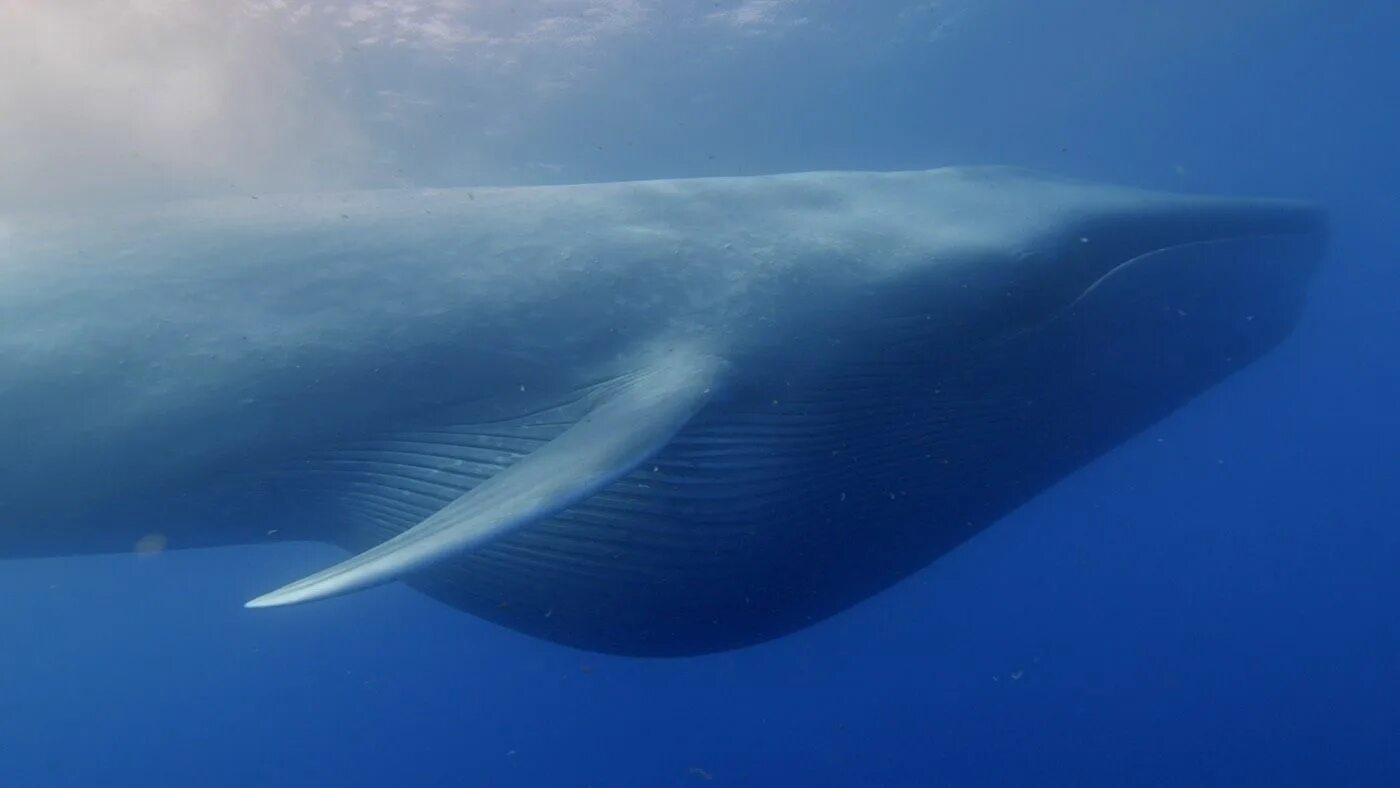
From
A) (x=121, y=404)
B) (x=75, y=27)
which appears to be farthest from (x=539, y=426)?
(x=75, y=27)

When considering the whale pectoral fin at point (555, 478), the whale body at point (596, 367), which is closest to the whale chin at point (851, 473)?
the whale body at point (596, 367)

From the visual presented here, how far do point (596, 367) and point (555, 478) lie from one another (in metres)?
1.01

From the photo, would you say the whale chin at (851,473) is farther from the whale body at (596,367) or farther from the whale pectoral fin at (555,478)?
the whale pectoral fin at (555,478)

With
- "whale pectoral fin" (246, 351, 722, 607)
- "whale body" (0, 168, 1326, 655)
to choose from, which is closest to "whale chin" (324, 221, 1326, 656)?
"whale body" (0, 168, 1326, 655)

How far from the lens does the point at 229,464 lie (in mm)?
4258

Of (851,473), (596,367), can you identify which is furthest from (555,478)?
(851,473)

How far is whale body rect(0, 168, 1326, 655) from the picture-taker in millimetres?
4148

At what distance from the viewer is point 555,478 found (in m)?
3.48

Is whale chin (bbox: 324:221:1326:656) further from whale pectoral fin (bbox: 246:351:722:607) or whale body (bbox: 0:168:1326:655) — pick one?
whale pectoral fin (bbox: 246:351:722:607)

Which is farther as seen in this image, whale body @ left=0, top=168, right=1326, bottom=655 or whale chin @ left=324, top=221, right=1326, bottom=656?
whale chin @ left=324, top=221, right=1326, bottom=656

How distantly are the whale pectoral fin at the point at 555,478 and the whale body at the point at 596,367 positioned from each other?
33 millimetres

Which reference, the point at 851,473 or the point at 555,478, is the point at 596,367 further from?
the point at 851,473

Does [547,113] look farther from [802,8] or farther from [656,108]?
[802,8]

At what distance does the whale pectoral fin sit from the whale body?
1.3 inches
